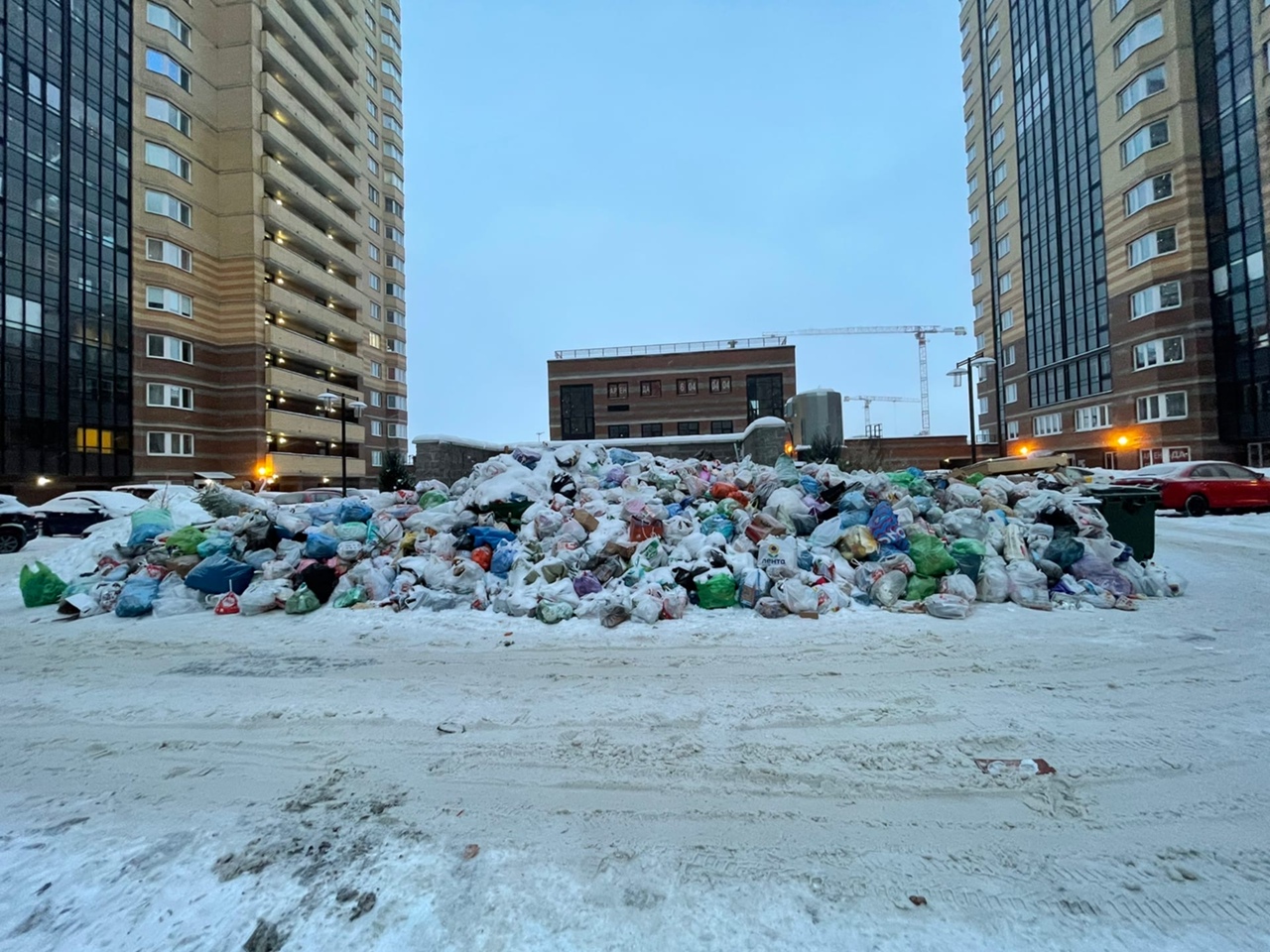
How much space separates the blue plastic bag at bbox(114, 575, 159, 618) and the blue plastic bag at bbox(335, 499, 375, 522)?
239 cm

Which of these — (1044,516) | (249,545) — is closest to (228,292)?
(249,545)

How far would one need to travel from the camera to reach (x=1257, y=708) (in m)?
3.51

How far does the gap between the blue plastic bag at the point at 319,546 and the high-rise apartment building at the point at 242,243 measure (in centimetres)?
1816

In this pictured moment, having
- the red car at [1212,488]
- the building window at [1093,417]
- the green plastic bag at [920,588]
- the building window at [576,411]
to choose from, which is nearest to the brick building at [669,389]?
the building window at [576,411]

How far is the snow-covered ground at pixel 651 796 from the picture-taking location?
2002 millimetres

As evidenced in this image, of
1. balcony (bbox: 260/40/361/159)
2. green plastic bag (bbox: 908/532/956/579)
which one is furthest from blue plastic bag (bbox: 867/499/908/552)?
balcony (bbox: 260/40/361/159)

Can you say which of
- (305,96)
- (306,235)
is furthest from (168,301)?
(305,96)

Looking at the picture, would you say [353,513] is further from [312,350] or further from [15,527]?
[312,350]

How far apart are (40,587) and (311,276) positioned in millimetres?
34427

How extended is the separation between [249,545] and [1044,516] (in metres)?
10.2

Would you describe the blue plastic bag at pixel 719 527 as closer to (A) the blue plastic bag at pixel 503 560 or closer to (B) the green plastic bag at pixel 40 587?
(A) the blue plastic bag at pixel 503 560

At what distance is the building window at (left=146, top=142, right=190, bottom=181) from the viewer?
29.0 metres

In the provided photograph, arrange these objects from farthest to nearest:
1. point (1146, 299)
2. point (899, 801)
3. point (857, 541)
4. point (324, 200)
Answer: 1. point (324, 200)
2. point (1146, 299)
3. point (857, 541)
4. point (899, 801)

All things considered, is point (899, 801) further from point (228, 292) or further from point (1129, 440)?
point (228, 292)
